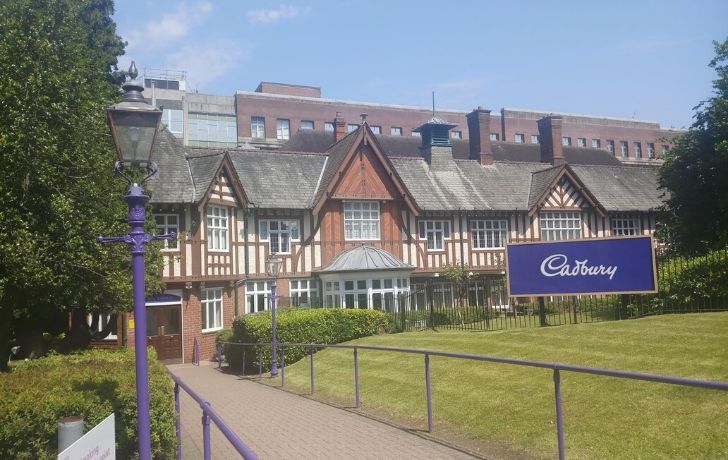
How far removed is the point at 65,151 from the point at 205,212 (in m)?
12.3

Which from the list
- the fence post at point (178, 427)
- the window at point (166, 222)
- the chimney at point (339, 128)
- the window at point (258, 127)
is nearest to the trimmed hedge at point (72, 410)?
the fence post at point (178, 427)

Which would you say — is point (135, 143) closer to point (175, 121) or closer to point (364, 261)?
point (364, 261)

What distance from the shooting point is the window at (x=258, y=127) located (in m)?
57.2

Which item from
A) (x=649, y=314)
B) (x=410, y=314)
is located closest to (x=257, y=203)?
(x=410, y=314)

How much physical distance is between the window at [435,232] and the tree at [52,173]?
17837mm

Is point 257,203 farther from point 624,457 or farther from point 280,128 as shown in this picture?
point 280,128

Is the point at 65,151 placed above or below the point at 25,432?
above

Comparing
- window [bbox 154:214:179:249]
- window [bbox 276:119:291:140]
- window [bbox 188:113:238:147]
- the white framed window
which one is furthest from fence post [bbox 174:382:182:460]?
window [bbox 276:119:291:140]

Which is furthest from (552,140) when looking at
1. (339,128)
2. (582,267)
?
(582,267)

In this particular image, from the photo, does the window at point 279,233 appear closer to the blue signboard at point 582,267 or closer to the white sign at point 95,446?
the blue signboard at point 582,267

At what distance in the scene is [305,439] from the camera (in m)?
9.14

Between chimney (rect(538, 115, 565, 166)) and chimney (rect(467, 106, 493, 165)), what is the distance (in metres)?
4.38

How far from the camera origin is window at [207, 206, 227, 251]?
86.3 feet

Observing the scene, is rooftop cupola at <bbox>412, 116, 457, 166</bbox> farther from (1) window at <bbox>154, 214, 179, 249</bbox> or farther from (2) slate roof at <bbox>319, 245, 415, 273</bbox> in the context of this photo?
(1) window at <bbox>154, 214, 179, 249</bbox>
